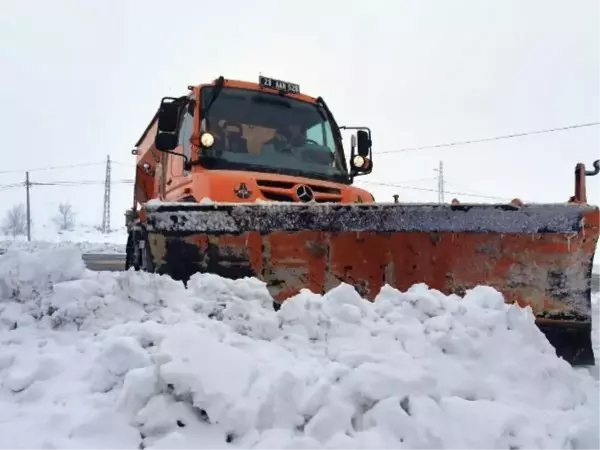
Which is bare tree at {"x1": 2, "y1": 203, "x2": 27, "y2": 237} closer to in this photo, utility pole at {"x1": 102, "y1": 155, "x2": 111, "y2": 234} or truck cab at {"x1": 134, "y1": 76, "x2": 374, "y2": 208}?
utility pole at {"x1": 102, "y1": 155, "x2": 111, "y2": 234}

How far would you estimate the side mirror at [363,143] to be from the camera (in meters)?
6.30

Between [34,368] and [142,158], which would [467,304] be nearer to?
[34,368]

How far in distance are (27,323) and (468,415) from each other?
7.35 ft

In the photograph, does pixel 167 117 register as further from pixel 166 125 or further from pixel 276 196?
pixel 276 196

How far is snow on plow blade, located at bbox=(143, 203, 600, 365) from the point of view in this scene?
3.69 m

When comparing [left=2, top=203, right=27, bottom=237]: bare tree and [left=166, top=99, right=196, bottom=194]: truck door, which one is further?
[left=2, top=203, right=27, bottom=237]: bare tree

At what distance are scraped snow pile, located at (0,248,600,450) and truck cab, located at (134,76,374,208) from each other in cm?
156

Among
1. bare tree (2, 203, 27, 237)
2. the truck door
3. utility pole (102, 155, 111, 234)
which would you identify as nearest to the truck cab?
the truck door

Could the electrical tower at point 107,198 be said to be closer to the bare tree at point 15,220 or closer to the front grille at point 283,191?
the bare tree at point 15,220

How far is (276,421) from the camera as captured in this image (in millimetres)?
2162

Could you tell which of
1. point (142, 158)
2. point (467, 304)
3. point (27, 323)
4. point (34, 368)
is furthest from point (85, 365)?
point (142, 158)

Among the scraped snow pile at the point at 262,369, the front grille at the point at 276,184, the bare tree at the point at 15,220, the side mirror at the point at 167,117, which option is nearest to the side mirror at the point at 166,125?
the side mirror at the point at 167,117

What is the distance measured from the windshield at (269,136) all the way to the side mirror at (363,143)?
29 cm

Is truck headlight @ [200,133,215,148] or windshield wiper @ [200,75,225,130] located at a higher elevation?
windshield wiper @ [200,75,225,130]
